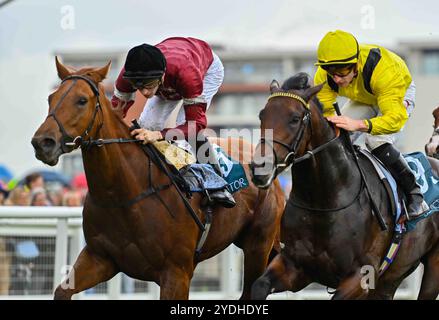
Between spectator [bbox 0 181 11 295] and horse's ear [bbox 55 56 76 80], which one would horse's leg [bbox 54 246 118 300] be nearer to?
horse's ear [bbox 55 56 76 80]

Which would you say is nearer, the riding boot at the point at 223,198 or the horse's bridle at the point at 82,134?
the horse's bridle at the point at 82,134

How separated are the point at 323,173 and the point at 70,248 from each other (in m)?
3.76

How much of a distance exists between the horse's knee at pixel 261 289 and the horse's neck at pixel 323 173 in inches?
20.8

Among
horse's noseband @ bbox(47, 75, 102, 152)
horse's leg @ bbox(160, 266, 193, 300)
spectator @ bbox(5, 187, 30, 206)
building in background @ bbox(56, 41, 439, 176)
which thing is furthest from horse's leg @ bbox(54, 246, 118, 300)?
building in background @ bbox(56, 41, 439, 176)

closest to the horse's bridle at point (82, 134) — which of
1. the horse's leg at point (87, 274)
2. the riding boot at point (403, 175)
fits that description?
the horse's leg at point (87, 274)

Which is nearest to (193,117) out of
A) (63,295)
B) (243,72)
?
(63,295)

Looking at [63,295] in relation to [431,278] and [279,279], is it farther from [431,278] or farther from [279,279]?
[431,278]

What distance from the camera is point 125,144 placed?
6137 mm

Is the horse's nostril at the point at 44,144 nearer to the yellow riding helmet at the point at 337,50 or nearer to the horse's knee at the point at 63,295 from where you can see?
the horse's knee at the point at 63,295

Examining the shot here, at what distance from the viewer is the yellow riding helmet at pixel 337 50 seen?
19.3 feet

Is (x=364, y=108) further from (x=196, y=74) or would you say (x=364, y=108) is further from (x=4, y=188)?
(x=4, y=188)

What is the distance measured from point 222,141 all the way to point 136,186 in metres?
1.32

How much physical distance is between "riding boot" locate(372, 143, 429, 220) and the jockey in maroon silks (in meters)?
1.04

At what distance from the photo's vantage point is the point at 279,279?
5.86 metres
